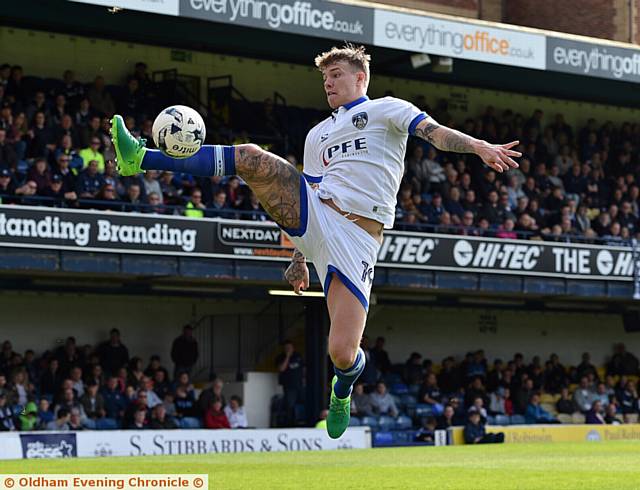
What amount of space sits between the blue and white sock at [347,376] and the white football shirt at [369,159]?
3.21 feet

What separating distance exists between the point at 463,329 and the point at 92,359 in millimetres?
10677

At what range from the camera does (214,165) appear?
816cm

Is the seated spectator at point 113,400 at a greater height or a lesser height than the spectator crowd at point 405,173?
lesser

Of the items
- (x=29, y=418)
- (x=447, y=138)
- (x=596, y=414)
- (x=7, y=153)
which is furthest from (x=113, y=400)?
(x=447, y=138)

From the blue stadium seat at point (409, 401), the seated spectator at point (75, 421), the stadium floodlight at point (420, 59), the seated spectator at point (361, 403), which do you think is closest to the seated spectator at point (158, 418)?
the seated spectator at point (75, 421)

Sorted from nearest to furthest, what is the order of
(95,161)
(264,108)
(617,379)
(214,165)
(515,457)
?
1. (214,165)
2. (515,457)
3. (95,161)
4. (264,108)
5. (617,379)

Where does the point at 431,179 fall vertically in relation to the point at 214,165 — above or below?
above

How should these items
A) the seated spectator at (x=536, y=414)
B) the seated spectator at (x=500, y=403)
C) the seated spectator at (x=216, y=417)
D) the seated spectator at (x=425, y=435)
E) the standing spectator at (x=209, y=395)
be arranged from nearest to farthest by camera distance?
the seated spectator at (x=216, y=417)
the standing spectator at (x=209, y=395)
the seated spectator at (x=425, y=435)
the seated spectator at (x=500, y=403)
the seated spectator at (x=536, y=414)

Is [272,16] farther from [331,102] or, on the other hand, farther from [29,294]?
[331,102]

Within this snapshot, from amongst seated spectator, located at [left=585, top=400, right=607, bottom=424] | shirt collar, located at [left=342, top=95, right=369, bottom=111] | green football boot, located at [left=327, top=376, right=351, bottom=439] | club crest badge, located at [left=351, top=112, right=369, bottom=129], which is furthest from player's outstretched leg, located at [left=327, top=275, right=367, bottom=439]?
seated spectator, located at [left=585, top=400, right=607, bottom=424]

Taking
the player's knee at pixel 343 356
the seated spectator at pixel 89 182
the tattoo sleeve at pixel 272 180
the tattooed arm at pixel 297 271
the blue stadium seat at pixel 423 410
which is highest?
the seated spectator at pixel 89 182

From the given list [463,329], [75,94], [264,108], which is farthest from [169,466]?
[463,329]

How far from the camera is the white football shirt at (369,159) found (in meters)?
8.55

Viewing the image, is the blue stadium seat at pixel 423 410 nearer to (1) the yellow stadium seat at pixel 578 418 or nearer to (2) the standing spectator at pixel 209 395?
(1) the yellow stadium seat at pixel 578 418
